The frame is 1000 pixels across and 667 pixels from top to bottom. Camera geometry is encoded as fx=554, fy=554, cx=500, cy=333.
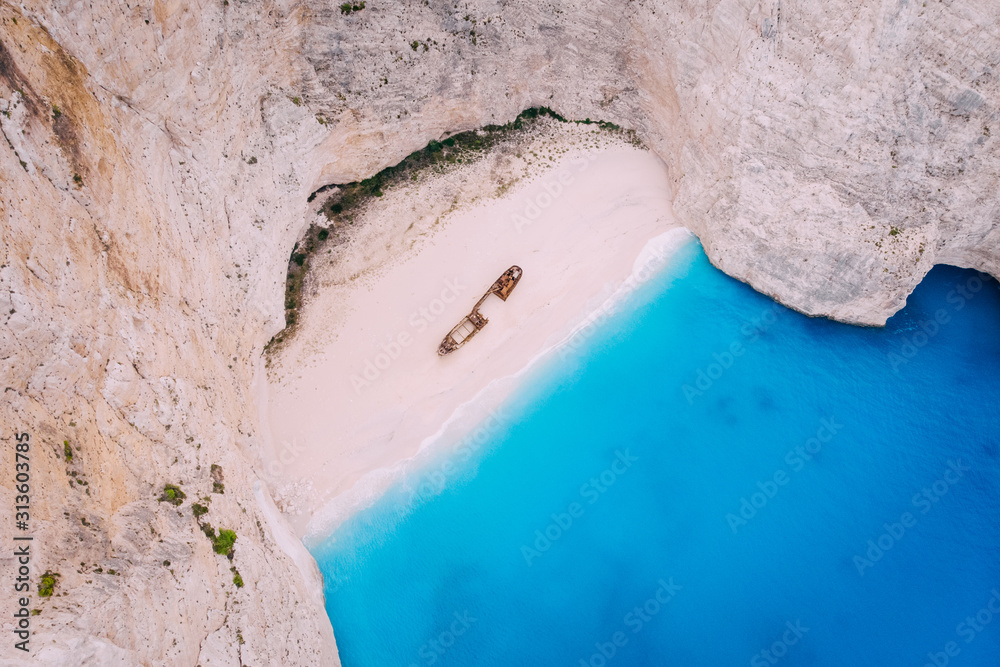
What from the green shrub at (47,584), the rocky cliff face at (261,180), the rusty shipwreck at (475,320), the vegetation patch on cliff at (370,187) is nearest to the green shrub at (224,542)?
the rocky cliff face at (261,180)

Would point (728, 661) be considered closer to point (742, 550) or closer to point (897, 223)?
point (742, 550)

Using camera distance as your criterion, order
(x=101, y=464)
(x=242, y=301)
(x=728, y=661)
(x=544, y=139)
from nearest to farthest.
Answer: (x=101, y=464) → (x=242, y=301) → (x=728, y=661) → (x=544, y=139)

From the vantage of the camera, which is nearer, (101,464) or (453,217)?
(101,464)

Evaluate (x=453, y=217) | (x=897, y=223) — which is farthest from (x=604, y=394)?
(x=897, y=223)

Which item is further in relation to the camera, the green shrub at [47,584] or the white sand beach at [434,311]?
the white sand beach at [434,311]

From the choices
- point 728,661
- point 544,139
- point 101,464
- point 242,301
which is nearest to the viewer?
point 101,464

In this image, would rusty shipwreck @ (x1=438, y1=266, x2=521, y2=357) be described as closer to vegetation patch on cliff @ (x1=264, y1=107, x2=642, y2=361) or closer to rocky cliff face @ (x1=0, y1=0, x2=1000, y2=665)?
vegetation patch on cliff @ (x1=264, y1=107, x2=642, y2=361)

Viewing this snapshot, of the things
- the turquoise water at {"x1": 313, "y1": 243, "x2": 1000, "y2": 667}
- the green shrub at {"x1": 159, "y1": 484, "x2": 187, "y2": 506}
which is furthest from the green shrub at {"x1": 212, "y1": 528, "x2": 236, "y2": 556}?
the turquoise water at {"x1": 313, "y1": 243, "x2": 1000, "y2": 667}

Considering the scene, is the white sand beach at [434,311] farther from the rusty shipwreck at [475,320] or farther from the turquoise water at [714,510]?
the turquoise water at [714,510]

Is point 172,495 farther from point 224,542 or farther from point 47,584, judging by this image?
point 47,584
